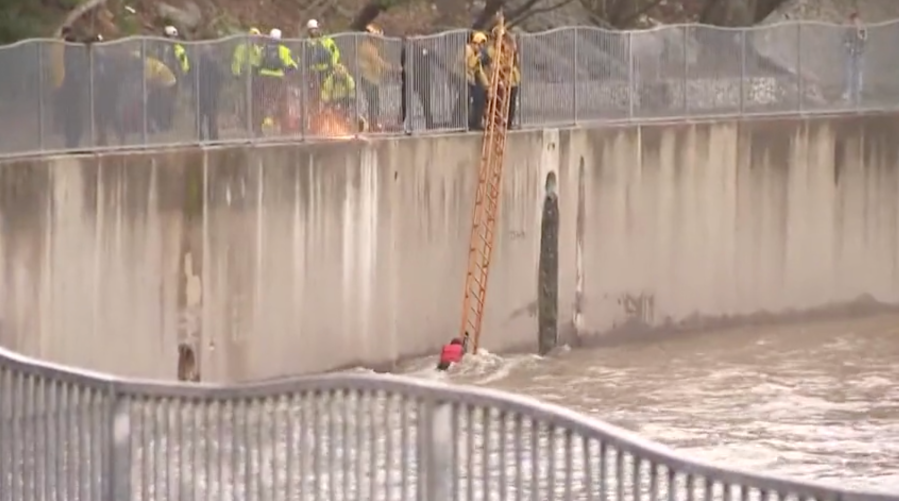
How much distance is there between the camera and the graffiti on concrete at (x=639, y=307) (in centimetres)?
2109

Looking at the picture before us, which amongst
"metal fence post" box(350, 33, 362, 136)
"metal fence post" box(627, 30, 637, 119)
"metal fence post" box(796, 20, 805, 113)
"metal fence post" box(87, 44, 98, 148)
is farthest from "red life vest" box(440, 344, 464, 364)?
"metal fence post" box(796, 20, 805, 113)

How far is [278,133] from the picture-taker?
57.8 feet

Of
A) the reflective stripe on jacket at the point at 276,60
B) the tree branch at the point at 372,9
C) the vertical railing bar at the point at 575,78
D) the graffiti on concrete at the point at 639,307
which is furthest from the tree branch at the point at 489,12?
the reflective stripe on jacket at the point at 276,60

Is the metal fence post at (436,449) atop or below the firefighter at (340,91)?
below

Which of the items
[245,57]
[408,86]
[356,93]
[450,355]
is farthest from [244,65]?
[450,355]

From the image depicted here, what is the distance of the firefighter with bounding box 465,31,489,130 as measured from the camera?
20.0 m

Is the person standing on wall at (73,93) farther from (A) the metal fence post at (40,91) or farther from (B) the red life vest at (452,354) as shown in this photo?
(B) the red life vest at (452,354)

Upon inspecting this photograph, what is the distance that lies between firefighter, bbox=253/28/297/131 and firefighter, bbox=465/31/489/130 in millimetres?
2757

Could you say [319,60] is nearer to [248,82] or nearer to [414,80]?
[248,82]

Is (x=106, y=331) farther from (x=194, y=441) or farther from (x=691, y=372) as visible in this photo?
(x=194, y=441)

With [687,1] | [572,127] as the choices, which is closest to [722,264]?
[572,127]

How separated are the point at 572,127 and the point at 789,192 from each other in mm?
3745

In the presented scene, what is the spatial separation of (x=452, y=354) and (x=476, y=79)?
3798mm

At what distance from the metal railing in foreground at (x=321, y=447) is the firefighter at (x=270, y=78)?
1121cm
